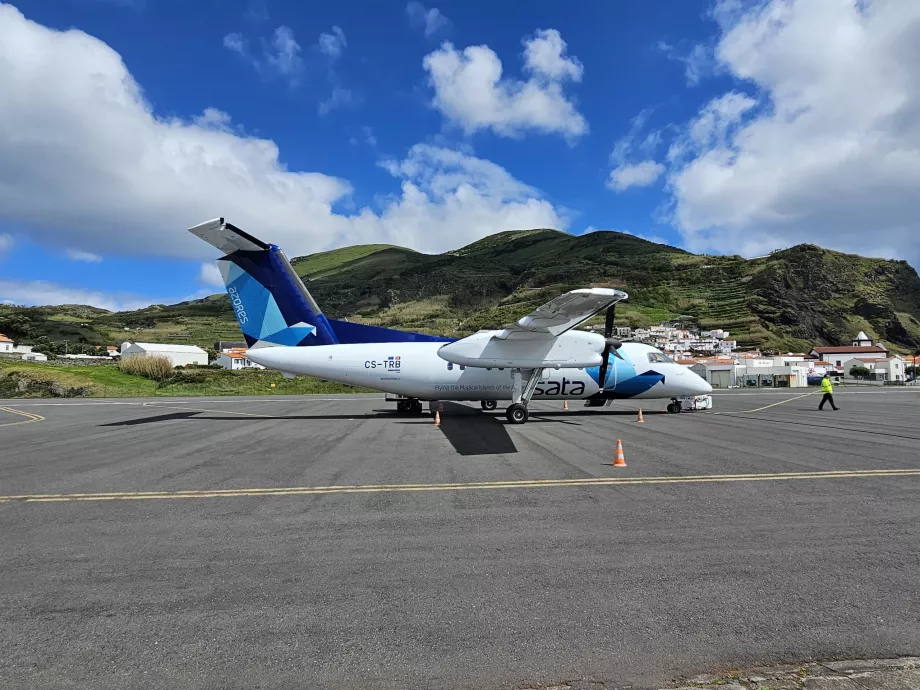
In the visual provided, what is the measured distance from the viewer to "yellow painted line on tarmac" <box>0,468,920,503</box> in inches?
334

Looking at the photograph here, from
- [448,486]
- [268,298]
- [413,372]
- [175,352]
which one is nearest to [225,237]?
[268,298]

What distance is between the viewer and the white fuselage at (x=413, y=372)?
2066cm

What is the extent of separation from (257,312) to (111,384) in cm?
3926

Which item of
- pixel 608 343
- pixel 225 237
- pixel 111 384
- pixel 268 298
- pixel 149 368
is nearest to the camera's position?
pixel 225 237

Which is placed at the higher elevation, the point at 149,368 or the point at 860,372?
the point at 860,372

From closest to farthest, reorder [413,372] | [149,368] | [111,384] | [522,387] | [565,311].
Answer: [565,311]
[522,387]
[413,372]
[111,384]
[149,368]

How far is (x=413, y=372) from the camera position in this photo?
70.9ft

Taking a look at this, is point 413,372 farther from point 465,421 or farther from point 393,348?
point 465,421

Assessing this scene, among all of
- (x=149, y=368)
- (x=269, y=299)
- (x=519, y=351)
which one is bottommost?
(x=149, y=368)

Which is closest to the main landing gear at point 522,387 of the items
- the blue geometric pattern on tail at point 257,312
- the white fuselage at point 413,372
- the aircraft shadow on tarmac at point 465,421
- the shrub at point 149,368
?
the aircraft shadow on tarmac at point 465,421

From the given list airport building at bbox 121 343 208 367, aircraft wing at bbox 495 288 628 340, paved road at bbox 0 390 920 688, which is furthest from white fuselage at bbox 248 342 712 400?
airport building at bbox 121 343 208 367

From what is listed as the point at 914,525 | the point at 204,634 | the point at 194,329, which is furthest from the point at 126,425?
the point at 194,329

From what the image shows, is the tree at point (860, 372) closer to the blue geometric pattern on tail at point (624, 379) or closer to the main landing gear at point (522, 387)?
the blue geometric pattern on tail at point (624, 379)

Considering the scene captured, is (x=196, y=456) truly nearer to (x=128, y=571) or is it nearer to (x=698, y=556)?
(x=128, y=571)
